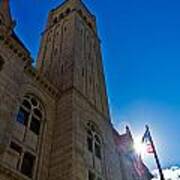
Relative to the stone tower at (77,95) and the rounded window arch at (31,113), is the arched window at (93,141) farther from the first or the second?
the rounded window arch at (31,113)

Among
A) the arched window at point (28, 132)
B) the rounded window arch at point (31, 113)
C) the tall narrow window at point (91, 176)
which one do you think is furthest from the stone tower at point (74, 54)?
the tall narrow window at point (91, 176)

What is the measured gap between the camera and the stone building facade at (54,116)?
54.9 feet

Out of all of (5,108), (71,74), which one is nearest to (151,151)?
(5,108)

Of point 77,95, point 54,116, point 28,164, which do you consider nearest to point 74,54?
point 77,95

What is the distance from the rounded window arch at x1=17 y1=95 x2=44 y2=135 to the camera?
18.6m

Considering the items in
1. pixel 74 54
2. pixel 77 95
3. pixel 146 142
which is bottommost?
pixel 146 142

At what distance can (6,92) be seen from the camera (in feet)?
56.2

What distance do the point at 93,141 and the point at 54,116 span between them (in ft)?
10.7

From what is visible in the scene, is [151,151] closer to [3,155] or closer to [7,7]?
[3,155]

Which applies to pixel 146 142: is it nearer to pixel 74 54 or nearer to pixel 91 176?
pixel 91 176

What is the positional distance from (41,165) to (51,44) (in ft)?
55.3

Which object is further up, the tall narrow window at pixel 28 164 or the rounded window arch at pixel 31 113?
the rounded window arch at pixel 31 113

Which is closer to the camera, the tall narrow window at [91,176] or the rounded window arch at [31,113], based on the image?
the rounded window arch at [31,113]

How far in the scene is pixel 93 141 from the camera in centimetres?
2164
